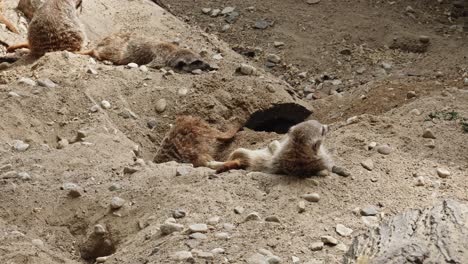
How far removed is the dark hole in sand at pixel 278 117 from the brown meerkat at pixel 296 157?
1.46 meters

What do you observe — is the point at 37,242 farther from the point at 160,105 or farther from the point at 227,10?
the point at 227,10

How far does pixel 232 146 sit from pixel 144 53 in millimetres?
1784

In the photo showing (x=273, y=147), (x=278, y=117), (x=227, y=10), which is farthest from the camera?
(x=227, y=10)

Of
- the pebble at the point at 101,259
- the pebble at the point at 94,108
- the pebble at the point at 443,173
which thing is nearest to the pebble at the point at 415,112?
the pebble at the point at 443,173

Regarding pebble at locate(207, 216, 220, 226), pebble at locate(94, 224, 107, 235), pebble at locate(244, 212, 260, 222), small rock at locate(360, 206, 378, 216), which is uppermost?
pebble at locate(244, 212, 260, 222)

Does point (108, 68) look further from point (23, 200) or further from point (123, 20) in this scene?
point (23, 200)

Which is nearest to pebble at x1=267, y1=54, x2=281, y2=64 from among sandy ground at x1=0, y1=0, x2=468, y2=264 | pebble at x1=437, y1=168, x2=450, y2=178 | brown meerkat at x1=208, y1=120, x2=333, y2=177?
sandy ground at x1=0, y1=0, x2=468, y2=264

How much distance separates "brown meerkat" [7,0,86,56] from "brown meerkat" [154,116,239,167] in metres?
1.67

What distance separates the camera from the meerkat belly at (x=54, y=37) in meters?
6.52

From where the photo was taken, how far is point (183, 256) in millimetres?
3436

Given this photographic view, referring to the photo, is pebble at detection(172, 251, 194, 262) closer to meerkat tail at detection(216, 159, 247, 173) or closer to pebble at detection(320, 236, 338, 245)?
pebble at detection(320, 236, 338, 245)

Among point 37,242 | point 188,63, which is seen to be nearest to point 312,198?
point 37,242

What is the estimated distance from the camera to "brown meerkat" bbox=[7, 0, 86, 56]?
6523 millimetres

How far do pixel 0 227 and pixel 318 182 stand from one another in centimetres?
159
